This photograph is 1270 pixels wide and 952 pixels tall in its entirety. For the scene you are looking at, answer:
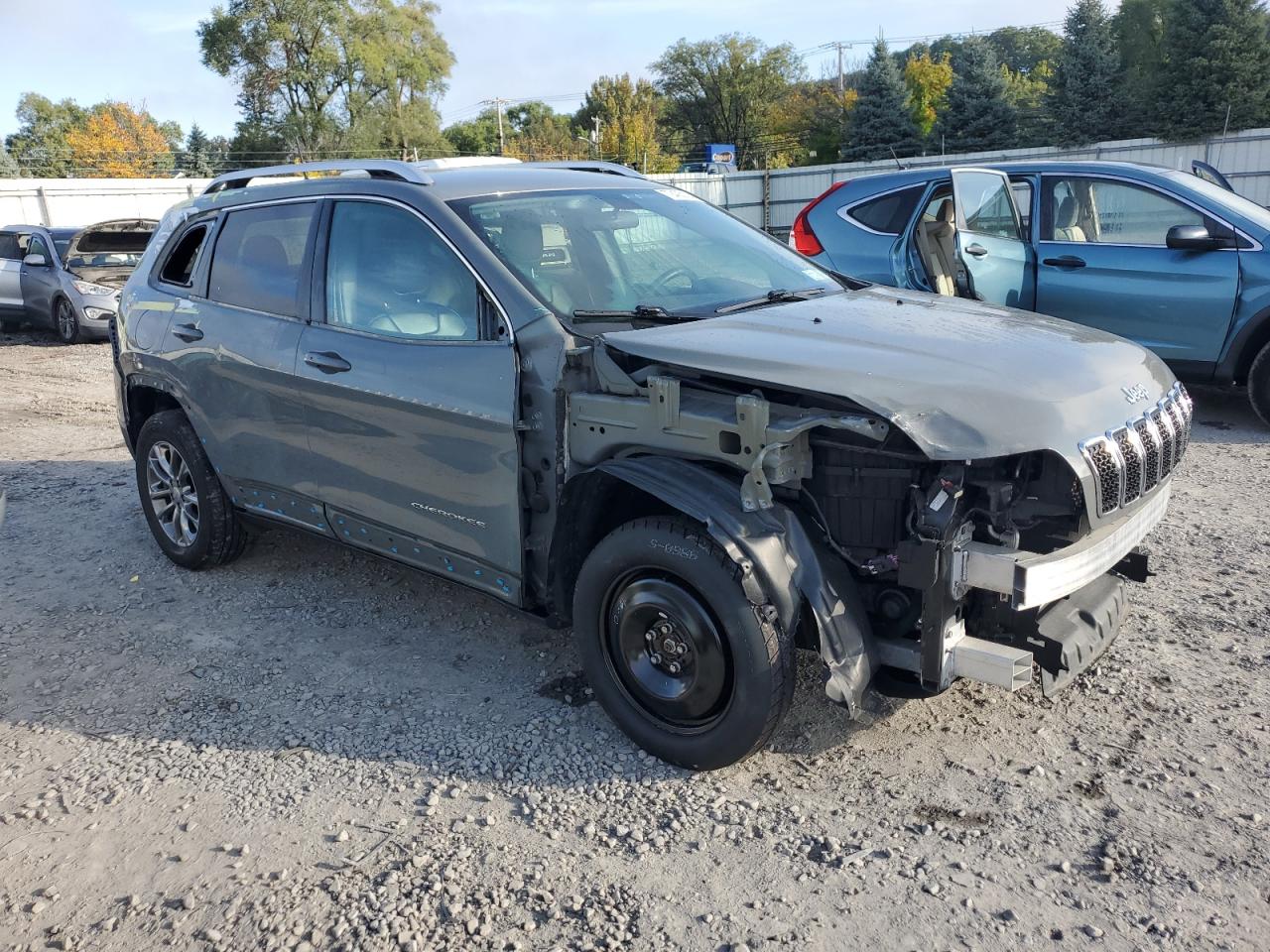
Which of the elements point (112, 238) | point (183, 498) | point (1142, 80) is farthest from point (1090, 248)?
point (1142, 80)

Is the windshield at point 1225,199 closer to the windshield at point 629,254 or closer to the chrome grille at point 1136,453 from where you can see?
the windshield at point 629,254

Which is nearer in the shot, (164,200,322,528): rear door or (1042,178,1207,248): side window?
(164,200,322,528): rear door

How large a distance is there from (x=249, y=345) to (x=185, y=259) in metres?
0.98

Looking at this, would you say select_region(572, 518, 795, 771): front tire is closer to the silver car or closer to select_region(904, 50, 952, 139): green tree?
the silver car

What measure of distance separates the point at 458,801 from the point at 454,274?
1.87m

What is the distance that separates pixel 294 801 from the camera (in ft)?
11.0

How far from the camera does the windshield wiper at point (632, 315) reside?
369 cm

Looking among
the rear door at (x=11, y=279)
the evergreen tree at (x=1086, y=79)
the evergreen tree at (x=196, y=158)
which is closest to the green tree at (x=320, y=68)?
the evergreen tree at (x=196, y=158)

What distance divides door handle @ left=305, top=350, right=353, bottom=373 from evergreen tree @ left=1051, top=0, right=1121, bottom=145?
1570 inches

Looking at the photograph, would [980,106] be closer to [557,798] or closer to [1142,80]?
[1142,80]

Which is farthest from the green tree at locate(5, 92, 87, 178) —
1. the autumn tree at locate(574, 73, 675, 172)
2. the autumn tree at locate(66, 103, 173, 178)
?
the autumn tree at locate(574, 73, 675, 172)

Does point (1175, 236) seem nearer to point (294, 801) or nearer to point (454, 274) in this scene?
point (454, 274)

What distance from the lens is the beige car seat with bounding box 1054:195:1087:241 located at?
311 inches

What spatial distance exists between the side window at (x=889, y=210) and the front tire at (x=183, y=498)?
18.0ft
